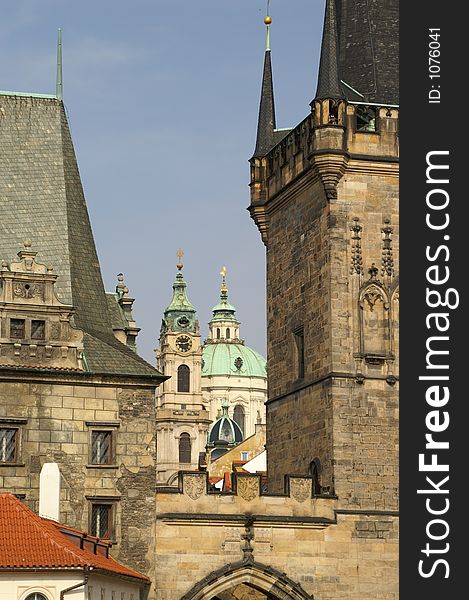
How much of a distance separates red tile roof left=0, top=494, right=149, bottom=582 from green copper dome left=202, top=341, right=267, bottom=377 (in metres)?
148

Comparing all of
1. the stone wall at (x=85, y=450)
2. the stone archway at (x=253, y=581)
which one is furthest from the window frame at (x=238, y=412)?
the stone wall at (x=85, y=450)

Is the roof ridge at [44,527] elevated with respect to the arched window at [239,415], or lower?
lower

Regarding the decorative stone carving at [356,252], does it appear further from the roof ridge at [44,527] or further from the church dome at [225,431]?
the church dome at [225,431]

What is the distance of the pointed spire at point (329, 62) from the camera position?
3894 centimetres

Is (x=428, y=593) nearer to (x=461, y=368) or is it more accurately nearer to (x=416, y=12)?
(x=461, y=368)

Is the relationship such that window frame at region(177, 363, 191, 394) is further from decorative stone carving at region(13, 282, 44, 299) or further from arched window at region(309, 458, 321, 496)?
decorative stone carving at region(13, 282, 44, 299)

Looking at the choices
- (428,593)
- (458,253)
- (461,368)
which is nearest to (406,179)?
(458,253)

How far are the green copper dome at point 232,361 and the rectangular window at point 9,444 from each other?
145017 mm

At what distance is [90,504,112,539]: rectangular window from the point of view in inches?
1399

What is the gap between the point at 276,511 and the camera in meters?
36.9

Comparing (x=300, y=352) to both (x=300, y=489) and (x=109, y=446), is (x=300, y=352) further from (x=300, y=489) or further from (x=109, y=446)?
(x=109, y=446)

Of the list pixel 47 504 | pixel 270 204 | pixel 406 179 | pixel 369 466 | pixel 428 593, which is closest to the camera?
pixel 428 593

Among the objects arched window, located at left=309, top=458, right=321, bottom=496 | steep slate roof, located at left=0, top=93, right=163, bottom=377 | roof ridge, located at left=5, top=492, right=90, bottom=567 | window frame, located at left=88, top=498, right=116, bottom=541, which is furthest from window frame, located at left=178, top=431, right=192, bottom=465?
roof ridge, located at left=5, top=492, right=90, bottom=567

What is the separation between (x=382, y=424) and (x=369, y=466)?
3.19ft
